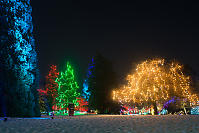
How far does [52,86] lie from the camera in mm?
49094

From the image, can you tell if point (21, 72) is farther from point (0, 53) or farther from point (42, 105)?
point (42, 105)

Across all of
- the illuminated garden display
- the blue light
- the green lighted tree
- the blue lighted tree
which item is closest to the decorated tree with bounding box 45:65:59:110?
the green lighted tree

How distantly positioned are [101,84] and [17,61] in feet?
60.9

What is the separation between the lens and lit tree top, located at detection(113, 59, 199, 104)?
2317cm

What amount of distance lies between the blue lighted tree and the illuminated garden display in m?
11.0

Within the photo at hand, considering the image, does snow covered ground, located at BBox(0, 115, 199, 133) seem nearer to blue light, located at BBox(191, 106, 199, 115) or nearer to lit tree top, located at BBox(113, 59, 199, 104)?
lit tree top, located at BBox(113, 59, 199, 104)

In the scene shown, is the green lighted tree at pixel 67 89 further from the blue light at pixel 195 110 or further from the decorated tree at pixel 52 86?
the blue light at pixel 195 110

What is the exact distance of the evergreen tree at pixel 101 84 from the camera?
34344mm

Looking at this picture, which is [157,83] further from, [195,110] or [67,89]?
[67,89]

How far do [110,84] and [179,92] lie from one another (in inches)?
540

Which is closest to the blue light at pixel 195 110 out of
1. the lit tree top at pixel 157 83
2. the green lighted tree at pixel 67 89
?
the lit tree top at pixel 157 83

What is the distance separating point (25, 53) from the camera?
18.8 meters

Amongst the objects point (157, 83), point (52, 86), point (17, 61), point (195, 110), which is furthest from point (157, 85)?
point (52, 86)

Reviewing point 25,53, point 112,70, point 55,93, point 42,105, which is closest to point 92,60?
point 112,70
